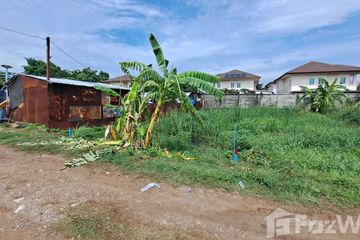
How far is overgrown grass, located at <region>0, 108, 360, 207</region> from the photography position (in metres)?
3.83

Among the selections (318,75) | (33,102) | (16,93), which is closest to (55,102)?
(33,102)

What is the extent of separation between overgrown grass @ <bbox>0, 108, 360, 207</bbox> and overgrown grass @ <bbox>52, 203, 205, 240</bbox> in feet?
4.86

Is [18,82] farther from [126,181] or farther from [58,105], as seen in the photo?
[126,181]

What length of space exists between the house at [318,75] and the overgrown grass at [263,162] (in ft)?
72.1

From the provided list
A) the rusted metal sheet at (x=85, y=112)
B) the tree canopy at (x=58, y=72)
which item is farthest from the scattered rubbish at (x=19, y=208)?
the tree canopy at (x=58, y=72)

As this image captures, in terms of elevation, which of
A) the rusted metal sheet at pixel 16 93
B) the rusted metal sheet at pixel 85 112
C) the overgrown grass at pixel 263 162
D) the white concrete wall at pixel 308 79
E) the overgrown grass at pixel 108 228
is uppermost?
the white concrete wall at pixel 308 79

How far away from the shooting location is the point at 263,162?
5176 mm

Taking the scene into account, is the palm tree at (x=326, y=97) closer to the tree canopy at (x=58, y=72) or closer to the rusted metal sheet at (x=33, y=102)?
the rusted metal sheet at (x=33, y=102)

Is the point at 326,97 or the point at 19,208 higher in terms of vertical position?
the point at 326,97

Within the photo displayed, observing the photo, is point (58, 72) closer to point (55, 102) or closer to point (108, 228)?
point (55, 102)

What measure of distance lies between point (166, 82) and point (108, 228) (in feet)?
13.9

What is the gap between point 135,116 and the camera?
653 cm

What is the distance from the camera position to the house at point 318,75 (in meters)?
25.3

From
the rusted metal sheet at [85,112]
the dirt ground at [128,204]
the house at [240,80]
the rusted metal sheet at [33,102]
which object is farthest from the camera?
the house at [240,80]
